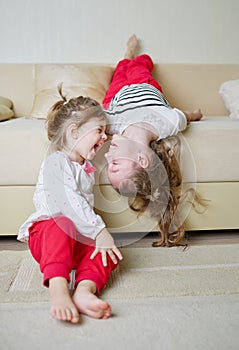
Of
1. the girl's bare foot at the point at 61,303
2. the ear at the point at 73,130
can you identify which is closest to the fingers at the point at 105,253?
the girl's bare foot at the point at 61,303

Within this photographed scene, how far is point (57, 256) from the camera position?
1.00m

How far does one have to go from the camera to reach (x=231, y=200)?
1.45 metres

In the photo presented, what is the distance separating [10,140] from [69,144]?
23 cm

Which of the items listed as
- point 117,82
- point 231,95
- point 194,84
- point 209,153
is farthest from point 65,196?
point 194,84

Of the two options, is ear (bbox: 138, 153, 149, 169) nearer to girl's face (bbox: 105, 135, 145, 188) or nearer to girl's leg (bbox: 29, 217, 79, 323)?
girl's face (bbox: 105, 135, 145, 188)

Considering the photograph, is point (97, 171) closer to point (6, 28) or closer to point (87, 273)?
point (87, 273)

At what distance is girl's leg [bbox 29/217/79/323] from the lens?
881 mm

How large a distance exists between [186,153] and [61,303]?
72cm

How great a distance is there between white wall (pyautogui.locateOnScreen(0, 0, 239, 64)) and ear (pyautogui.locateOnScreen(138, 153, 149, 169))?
4.05 feet

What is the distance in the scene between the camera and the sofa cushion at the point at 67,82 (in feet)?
6.45

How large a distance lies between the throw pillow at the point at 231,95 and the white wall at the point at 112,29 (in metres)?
0.35

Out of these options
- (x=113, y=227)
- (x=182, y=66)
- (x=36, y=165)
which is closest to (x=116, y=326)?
(x=113, y=227)

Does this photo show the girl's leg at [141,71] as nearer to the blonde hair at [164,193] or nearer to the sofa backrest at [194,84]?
the sofa backrest at [194,84]

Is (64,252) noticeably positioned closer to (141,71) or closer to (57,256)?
(57,256)
